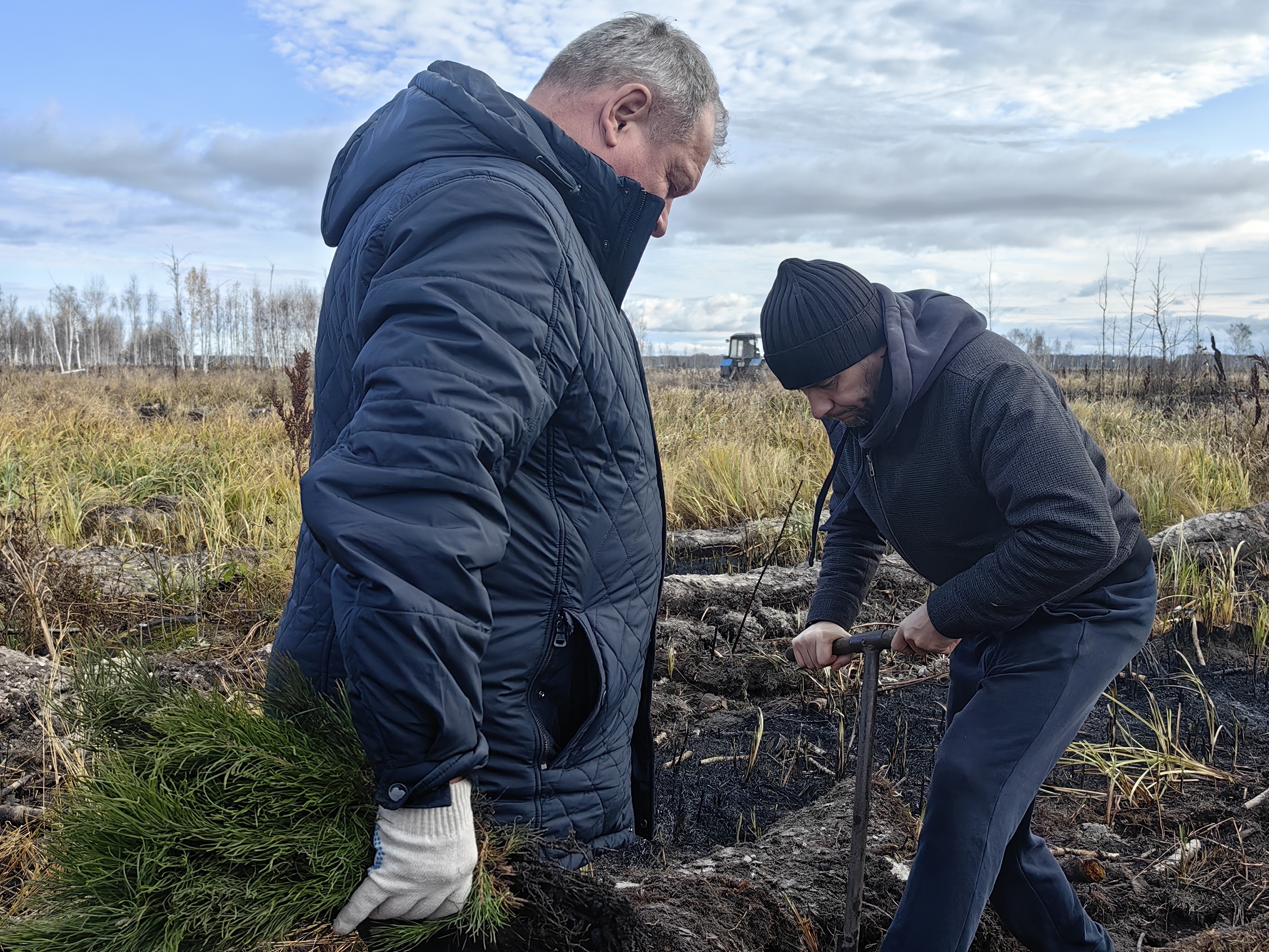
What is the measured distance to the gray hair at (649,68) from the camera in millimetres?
1751

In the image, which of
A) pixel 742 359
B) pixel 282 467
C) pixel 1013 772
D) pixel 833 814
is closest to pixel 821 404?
pixel 1013 772

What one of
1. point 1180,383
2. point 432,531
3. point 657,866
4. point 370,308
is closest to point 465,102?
point 370,308

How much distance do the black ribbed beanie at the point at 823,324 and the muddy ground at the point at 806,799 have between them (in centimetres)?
112

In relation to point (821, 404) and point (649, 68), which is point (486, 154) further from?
point (821, 404)

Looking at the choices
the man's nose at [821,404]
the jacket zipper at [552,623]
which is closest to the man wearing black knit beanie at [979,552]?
the man's nose at [821,404]

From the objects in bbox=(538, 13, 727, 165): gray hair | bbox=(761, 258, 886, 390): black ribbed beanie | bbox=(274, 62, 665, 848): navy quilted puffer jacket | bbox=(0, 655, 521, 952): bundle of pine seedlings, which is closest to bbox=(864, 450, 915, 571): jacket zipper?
bbox=(761, 258, 886, 390): black ribbed beanie

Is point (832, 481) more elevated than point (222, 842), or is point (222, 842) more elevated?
point (832, 481)

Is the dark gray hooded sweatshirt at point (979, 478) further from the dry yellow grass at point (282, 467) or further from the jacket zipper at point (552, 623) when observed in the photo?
the dry yellow grass at point (282, 467)

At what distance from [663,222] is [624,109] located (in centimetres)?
27

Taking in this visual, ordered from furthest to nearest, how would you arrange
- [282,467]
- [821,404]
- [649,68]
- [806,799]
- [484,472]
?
1. [282,467]
2. [806,799]
3. [821,404]
4. [649,68]
5. [484,472]

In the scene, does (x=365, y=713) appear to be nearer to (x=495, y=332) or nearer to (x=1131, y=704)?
(x=495, y=332)

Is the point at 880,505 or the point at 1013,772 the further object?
the point at 880,505

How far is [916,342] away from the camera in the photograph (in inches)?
75.9

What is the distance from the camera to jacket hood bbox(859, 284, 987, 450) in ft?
6.19
